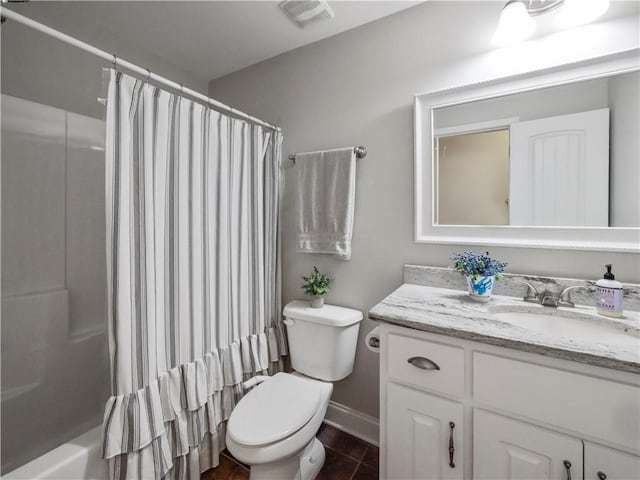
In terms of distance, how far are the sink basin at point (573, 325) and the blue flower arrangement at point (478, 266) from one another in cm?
16

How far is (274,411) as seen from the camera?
3.90 ft

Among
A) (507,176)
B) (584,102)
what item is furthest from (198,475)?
(584,102)

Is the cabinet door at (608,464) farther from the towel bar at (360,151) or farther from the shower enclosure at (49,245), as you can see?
the shower enclosure at (49,245)

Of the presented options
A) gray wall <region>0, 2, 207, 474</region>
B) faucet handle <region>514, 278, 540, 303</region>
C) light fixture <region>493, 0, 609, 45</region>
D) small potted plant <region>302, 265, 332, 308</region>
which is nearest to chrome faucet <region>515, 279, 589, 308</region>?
faucet handle <region>514, 278, 540, 303</region>

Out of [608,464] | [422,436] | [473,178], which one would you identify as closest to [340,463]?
[422,436]

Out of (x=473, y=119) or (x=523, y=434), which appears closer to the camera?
(x=523, y=434)

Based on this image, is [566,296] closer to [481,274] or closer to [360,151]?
[481,274]

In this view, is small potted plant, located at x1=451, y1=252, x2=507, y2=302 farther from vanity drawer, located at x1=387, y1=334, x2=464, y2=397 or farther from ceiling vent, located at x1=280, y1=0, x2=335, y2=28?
ceiling vent, located at x1=280, y1=0, x2=335, y2=28

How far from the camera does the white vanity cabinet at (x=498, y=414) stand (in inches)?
28.6

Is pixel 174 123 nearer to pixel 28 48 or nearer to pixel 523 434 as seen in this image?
pixel 28 48

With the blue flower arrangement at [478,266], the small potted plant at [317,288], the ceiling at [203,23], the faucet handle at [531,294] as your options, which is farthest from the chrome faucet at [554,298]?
the ceiling at [203,23]

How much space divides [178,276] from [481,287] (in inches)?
50.7

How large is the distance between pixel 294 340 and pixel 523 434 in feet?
3.47

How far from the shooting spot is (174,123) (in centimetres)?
123
